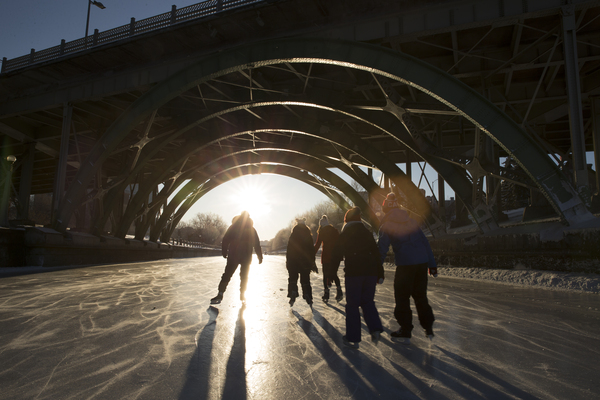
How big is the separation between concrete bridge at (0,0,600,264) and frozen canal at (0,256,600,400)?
623cm

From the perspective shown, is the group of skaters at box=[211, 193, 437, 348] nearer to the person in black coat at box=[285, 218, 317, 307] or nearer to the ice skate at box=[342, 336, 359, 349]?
the ice skate at box=[342, 336, 359, 349]

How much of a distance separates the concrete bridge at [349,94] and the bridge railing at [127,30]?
66 millimetres

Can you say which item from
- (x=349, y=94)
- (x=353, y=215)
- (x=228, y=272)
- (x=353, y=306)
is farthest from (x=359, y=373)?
(x=349, y=94)

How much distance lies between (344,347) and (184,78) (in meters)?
→ 14.9

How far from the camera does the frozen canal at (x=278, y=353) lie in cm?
269

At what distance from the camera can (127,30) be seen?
55.1 ft

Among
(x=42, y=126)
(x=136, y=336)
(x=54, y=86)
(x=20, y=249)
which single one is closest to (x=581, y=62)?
(x=136, y=336)

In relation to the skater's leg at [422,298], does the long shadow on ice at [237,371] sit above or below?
below

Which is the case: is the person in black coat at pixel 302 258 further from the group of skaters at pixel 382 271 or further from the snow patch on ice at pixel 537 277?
the snow patch on ice at pixel 537 277

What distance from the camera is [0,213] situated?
17.0m

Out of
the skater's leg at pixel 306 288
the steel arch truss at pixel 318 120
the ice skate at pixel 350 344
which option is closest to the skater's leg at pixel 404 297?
the ice skate at pixel 350 344

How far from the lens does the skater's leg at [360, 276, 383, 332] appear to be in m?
4.04

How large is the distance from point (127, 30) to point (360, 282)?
17.5 meters

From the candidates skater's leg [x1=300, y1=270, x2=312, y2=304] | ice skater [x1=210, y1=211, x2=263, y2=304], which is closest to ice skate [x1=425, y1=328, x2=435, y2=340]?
skater's leg [x1=300, y1=270, x2=312, y2=304]
